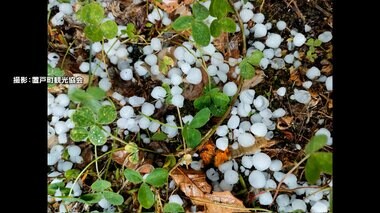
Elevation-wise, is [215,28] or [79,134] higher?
[215,28]

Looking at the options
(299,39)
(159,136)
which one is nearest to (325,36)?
(299,39)

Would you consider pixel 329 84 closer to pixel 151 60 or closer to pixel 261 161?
pixel 261 161

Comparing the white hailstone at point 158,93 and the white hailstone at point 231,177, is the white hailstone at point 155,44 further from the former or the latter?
the white hailstone at point 231,177

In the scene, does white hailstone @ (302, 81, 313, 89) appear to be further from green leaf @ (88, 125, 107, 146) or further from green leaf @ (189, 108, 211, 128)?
green leaf @ (88, 125, 107, 146)

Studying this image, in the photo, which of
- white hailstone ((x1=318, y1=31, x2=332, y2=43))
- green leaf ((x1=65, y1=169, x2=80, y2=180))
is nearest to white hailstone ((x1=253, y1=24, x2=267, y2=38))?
white hailstone ((x1=318, y1=31, x2=332, y2=43))
